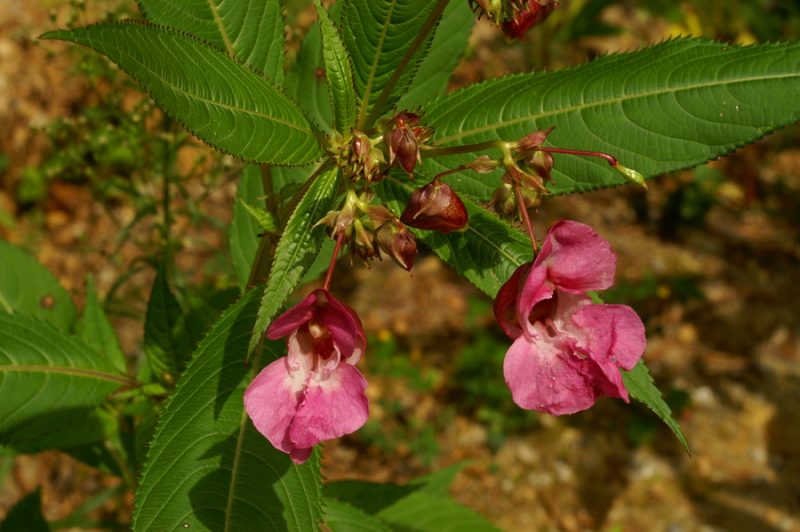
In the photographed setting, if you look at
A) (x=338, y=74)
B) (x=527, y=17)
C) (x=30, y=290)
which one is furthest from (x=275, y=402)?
(x=30, y=290)

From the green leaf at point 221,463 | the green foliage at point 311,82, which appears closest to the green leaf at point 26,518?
the green leaf at point 221,463

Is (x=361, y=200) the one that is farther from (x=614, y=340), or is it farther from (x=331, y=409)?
(x=614, y=340)

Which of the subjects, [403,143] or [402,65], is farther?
[402,65]

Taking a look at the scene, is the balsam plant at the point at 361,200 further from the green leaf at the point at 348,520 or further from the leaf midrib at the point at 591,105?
the green leaf at the point at 348,520

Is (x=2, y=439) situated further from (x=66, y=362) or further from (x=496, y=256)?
(x=496, y=256)

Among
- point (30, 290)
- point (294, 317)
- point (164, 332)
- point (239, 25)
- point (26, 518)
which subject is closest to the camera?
point (294, 317)
